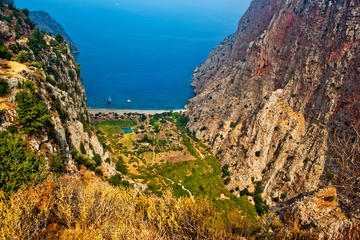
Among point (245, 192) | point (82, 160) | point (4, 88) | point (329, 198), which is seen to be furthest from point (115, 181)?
point (245, 192)

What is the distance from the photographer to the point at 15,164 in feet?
61.8

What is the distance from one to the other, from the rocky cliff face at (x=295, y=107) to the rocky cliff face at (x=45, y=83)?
118 feet

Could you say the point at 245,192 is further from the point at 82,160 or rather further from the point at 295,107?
the point at 82,160

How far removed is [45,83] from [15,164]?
2580 centimetres

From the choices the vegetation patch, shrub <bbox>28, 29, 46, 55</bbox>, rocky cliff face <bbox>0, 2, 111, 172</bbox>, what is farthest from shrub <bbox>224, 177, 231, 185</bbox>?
shrub <bbox>28, 29, 46, 55</bbox>

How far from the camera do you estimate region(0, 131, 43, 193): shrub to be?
58.0 ft

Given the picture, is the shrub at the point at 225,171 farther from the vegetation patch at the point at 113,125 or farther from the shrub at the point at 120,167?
the vegetation patch at the point at 113,125

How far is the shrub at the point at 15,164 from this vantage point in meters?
17.7

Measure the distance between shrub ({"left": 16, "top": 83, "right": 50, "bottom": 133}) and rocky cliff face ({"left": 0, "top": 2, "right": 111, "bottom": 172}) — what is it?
71cm

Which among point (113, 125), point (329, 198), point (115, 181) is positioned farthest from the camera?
point (113, 125)

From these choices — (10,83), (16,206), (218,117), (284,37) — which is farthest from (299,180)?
(10,83)

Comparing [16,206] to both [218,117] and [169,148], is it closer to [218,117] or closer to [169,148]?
[169,148]

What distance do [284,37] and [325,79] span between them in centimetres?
2515

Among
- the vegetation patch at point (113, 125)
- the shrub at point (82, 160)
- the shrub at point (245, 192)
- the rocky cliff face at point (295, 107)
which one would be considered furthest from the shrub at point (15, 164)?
the vegetation patch at point (113, 125)
